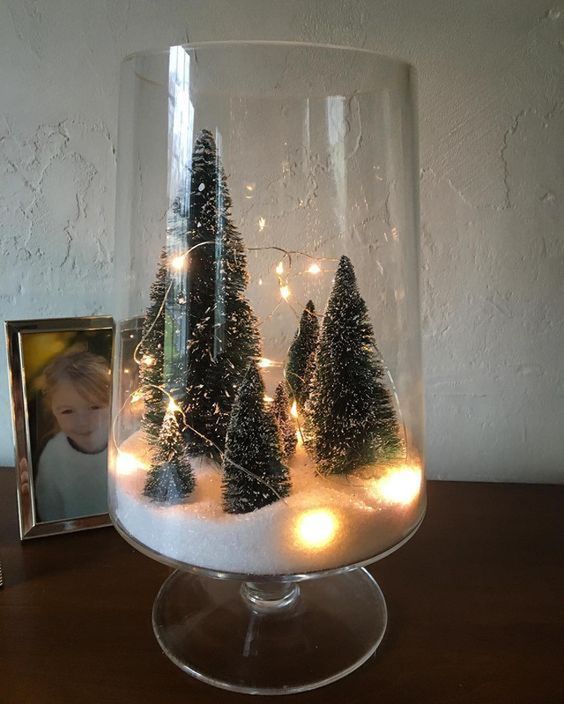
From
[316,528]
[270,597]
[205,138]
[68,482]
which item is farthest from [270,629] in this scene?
[205,138]

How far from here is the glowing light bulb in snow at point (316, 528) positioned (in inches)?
19.0

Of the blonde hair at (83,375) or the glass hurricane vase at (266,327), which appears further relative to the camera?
the blonde hair at (83,375)

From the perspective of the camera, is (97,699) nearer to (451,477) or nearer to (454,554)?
(454,554)

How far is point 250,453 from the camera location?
0.47 meters

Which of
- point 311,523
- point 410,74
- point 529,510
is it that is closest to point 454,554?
point 529,510

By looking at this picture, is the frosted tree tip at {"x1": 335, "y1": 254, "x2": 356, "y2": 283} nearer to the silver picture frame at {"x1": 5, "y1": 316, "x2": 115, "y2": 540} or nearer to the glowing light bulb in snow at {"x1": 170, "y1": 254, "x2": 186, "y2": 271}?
the glowing light bulb in snow at {"x1": 170, "y1": 254, "x2": 186, "y2": 271}

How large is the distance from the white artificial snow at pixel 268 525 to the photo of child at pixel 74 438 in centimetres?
22

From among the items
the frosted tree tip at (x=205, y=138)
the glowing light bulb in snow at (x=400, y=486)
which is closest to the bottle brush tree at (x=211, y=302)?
the frosted tree tip at (x=205, y=138)

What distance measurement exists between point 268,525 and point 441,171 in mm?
478

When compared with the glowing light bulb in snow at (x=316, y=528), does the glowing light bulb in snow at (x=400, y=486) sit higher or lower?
higher

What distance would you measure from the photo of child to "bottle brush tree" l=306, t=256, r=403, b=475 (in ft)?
1.03

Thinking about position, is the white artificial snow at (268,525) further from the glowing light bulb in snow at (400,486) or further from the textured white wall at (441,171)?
the textured white wall at (441,171)

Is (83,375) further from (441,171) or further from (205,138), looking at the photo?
(441,171)

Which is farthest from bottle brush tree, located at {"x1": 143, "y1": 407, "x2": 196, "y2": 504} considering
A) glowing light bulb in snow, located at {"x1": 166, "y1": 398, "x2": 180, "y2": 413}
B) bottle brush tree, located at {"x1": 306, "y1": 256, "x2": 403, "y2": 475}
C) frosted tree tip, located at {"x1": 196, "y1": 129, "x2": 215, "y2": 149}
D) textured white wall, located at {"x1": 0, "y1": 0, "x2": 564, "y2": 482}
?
textured white wall, located at {"x1": 0, "y1": 0, "x2": 564, "y2": 482}
